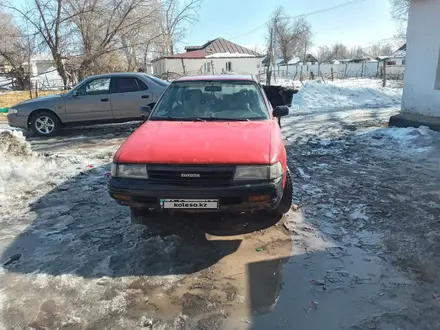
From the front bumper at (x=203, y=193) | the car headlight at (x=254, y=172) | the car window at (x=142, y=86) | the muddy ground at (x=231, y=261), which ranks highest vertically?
the car window at (x=142, y=86)

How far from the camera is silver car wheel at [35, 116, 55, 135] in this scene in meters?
9.65

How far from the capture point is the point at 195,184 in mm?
3424

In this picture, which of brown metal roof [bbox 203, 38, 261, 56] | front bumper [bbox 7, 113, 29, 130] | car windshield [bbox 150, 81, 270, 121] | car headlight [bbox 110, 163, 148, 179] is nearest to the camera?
car headlight [bbox 110, 163, 148, 179]

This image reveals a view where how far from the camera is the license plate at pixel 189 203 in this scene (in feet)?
11.2

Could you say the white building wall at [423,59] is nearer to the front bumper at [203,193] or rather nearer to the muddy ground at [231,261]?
the muddy ground at [231,261]

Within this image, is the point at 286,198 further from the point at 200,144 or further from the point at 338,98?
the point at 338,98

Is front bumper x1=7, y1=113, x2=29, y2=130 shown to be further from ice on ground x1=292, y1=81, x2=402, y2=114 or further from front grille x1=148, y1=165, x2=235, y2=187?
ice on ground x1=292, y1=81, x2=402, y2=114

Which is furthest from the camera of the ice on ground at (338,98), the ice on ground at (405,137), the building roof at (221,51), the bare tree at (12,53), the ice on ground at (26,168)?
the building roof at (221,51)

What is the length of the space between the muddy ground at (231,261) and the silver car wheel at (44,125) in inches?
178

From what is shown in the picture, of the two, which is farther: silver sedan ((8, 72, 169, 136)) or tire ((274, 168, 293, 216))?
silver sedan ((8, 72, 169, 136))

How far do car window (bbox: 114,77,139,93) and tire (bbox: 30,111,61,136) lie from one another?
5.95 ft

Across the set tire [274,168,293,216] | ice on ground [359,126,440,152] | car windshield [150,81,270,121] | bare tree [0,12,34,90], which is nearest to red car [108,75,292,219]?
tire [274,168,293,216]

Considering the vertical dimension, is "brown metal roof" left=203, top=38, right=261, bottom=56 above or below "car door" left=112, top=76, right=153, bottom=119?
above

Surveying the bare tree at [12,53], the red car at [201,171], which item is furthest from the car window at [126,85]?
the bare tree at [12,53]
